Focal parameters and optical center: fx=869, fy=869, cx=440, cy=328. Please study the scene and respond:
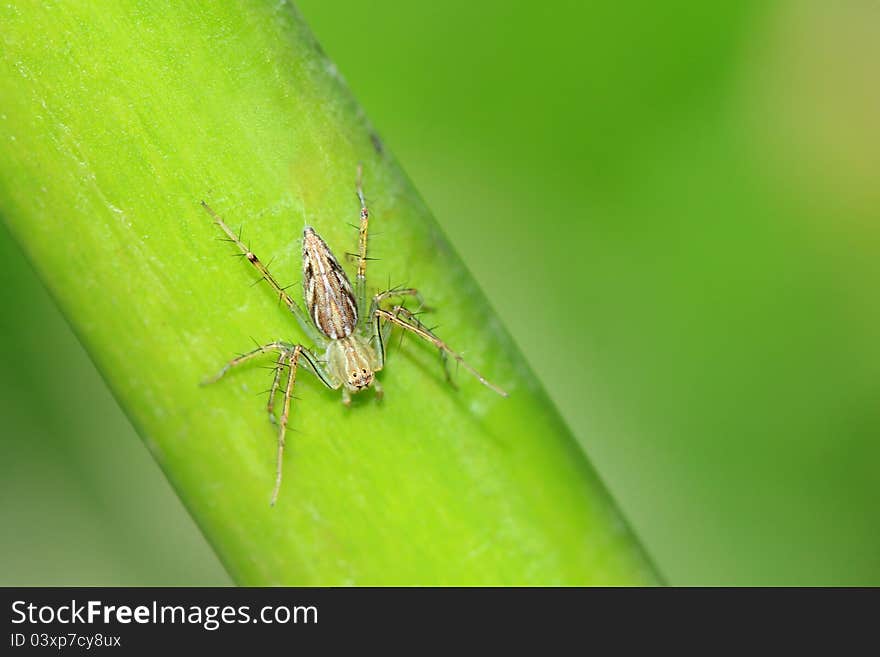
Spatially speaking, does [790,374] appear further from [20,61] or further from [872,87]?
[20,61]

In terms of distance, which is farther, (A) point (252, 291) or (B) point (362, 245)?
(B) point (362, 245)

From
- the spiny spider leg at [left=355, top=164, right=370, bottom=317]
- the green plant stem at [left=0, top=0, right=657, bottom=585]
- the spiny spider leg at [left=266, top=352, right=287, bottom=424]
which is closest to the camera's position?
the green plant stem at [left=0, top=0, right=657, bottom=585]

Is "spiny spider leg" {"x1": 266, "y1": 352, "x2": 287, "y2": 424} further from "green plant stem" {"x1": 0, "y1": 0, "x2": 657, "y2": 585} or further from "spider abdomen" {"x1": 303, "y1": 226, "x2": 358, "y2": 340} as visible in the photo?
"spider abdomen" {"x1": 303, "y1": 226, "x2": 358, "y2": 340}

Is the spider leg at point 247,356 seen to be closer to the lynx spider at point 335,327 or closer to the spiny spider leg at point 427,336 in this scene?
the lynx spider at point 335,327

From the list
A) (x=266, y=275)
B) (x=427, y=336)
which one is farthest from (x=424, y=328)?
(x=266, y=275)

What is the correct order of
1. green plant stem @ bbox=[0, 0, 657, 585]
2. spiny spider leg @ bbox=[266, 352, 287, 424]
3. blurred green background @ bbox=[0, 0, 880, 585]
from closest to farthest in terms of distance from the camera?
green plant stem @ bbox=[0, 0, 657, 585] < spiny spider leg @ bbox=[266, 352, 287, 424] < blurred green background @ bbox=[0, 0, 880, 585]

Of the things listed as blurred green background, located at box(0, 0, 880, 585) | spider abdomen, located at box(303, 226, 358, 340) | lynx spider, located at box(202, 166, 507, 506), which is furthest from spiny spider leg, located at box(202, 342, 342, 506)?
blurred green background, located at box(0, 0, 880, 585)

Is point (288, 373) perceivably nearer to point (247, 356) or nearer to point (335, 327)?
point (247, 356)
